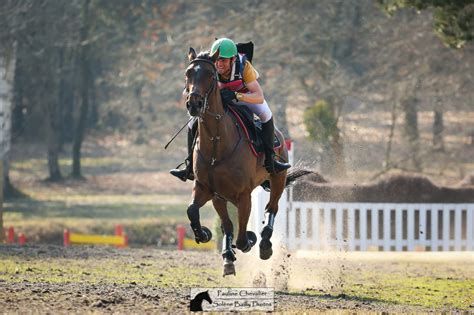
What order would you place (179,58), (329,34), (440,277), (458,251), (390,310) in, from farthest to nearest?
1. (179,58)
2. (329,34)
3. (458,251)
4. (440,277)
5. (390,310)

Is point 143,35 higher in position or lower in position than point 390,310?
higher

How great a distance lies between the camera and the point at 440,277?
16625mm

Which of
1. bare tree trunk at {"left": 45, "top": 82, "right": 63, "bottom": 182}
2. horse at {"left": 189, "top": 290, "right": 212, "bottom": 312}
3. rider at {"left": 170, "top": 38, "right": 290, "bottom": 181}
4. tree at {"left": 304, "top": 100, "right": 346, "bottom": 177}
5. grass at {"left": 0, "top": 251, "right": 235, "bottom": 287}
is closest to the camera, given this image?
horse at {"left": 189, "top": 290, "right": 212, "bottom": 312}

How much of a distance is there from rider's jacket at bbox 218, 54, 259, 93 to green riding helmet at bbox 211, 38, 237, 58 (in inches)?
12.7

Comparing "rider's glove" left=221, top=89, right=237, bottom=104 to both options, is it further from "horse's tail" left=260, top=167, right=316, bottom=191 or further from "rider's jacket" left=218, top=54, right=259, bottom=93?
"horse's tail" left=260, top=167, right=316, bottom=191

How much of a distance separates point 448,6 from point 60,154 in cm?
3167

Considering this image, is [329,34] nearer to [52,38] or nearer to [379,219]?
[52,38]

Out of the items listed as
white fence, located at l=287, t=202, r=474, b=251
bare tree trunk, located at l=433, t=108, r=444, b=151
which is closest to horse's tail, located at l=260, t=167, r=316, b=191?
white fence, located at l=287, t=202, r=474, b=251

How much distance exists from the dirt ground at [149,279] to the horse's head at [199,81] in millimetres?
2008

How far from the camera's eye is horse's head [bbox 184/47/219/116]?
1173 centimetres

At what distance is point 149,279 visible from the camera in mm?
15070

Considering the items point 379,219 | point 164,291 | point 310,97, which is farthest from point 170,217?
point 164,291

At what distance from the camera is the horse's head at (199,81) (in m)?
11.7

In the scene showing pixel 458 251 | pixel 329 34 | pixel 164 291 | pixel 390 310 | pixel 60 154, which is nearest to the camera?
pixel 390 310
